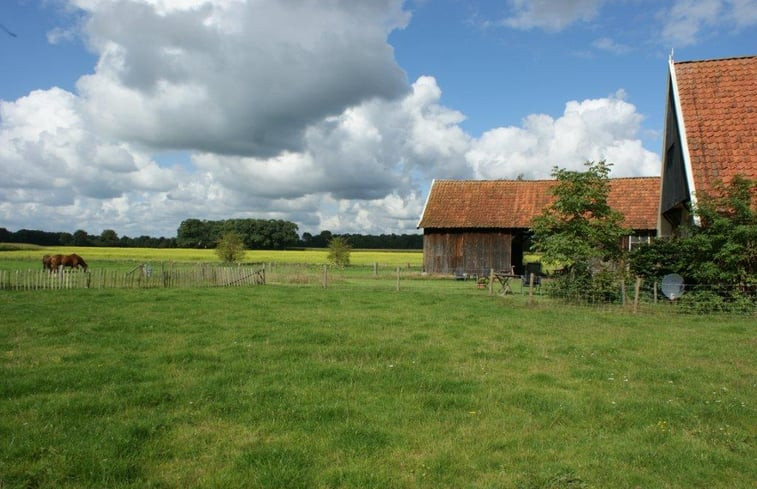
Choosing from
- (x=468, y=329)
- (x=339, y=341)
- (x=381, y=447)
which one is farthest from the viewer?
(x=468, y=329)

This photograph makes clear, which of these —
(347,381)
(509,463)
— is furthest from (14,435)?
(509,463)

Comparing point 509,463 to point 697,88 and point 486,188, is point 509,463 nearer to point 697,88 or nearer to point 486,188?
point 697,88

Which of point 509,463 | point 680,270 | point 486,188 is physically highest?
point 486,188

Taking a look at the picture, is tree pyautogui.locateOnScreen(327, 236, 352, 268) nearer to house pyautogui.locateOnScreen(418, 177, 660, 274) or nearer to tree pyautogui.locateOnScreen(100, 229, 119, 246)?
house pyautogui.locateOnScreen(418, 177, 660, 274)

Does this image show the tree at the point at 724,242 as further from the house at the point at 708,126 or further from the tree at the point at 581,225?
the tree at the point at 581,225

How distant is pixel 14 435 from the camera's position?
5371 millimetres

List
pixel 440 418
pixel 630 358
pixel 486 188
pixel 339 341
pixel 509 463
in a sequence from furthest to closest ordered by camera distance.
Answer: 1. pixel 486 188
2. pixel 339 341
3. pixel 630 358
4. pixel 440 418
5. pixel 509 463

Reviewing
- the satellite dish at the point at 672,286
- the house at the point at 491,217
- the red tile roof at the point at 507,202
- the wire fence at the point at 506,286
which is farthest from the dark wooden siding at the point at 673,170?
the house at the point at 491,217

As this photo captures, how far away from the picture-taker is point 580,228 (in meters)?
20.7

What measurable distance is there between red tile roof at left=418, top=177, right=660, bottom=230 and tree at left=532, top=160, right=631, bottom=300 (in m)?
11.5

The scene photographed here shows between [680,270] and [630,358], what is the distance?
9.47 metres

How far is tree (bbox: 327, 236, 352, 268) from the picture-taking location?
49156mm

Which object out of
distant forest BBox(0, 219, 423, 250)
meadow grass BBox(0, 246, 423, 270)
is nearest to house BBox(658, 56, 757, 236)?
meadow grass BBox(0, 246, 423, 270)

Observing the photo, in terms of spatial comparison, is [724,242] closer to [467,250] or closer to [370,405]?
[370,405]
